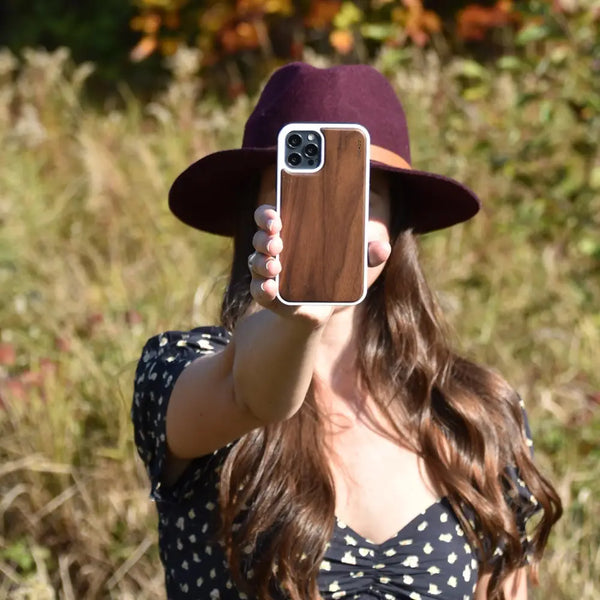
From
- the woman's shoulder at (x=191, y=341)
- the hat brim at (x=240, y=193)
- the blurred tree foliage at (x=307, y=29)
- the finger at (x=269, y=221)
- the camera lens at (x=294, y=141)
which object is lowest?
the woman's shoulder at (x=191, y=341)

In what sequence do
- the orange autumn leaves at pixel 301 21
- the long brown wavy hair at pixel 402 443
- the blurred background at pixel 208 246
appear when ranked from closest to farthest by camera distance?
the long brown wavy hair at pixel 402 443 < the blurred background at pixel 208 246 < the orange autumn leaves at pixel 301 21

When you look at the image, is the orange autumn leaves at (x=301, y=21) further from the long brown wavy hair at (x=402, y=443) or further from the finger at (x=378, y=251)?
the finger at (x=378, y=251)

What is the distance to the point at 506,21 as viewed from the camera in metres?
5.91

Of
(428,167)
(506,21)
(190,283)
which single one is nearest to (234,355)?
(190,283)

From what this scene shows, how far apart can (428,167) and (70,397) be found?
1.76 m

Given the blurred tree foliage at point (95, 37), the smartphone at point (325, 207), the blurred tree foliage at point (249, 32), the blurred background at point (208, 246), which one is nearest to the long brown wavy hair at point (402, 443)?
the blurred background at point (208, 246)

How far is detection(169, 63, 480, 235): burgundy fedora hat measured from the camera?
6.31 ft

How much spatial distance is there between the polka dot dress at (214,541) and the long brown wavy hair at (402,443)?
39 mm

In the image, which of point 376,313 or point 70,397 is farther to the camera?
point 70,397

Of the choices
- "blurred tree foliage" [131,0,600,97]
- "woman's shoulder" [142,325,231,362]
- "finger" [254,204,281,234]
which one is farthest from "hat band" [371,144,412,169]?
"blurred tree foliage" [131,0,600,97]

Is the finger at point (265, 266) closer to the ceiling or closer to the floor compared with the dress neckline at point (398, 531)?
closer to the ceiling

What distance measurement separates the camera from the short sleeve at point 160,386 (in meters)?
1.86

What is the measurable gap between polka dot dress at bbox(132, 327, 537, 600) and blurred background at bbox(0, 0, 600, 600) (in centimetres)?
51

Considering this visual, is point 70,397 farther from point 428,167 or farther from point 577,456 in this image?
point 428,167
